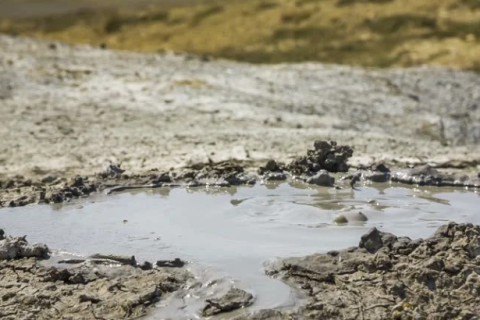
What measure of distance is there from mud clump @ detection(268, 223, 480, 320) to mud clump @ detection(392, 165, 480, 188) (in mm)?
2049

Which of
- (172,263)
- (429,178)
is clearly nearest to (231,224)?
(172,263)

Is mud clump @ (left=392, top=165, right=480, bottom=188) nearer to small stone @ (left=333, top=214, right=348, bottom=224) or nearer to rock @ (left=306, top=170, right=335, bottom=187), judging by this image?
rock @ (left=306, top=170, right=335, bottom=187)

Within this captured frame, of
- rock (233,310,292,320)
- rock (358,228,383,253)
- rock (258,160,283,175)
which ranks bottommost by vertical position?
rock (233,310,292,320)

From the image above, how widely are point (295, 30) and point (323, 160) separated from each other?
13728 millimetres

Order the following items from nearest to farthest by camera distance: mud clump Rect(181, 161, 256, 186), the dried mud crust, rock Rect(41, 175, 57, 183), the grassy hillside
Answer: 1. the dried mud crust
2. mud clump Rect(181, 161, 256, 186)
3. rock Rect(41, 175, 57, 183)
4. the grassy hillside

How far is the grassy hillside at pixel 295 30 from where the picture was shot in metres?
19.0

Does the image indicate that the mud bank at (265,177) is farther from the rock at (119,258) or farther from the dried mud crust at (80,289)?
the dried mud crust at (80,289)

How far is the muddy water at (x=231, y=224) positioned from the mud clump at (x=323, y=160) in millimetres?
415

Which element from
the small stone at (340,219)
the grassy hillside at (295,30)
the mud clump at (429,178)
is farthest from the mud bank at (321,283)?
the grassy hillside at (295,30)

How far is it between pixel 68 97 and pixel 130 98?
2.56ft

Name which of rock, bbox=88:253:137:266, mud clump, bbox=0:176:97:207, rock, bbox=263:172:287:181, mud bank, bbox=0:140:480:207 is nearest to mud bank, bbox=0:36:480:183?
mud clump, bbox=0:176:97:207

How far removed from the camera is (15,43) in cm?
1580

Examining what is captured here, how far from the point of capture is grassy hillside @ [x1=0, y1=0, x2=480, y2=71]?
62.3ft

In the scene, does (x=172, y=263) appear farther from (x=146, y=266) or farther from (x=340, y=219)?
(x=340, y=219)
